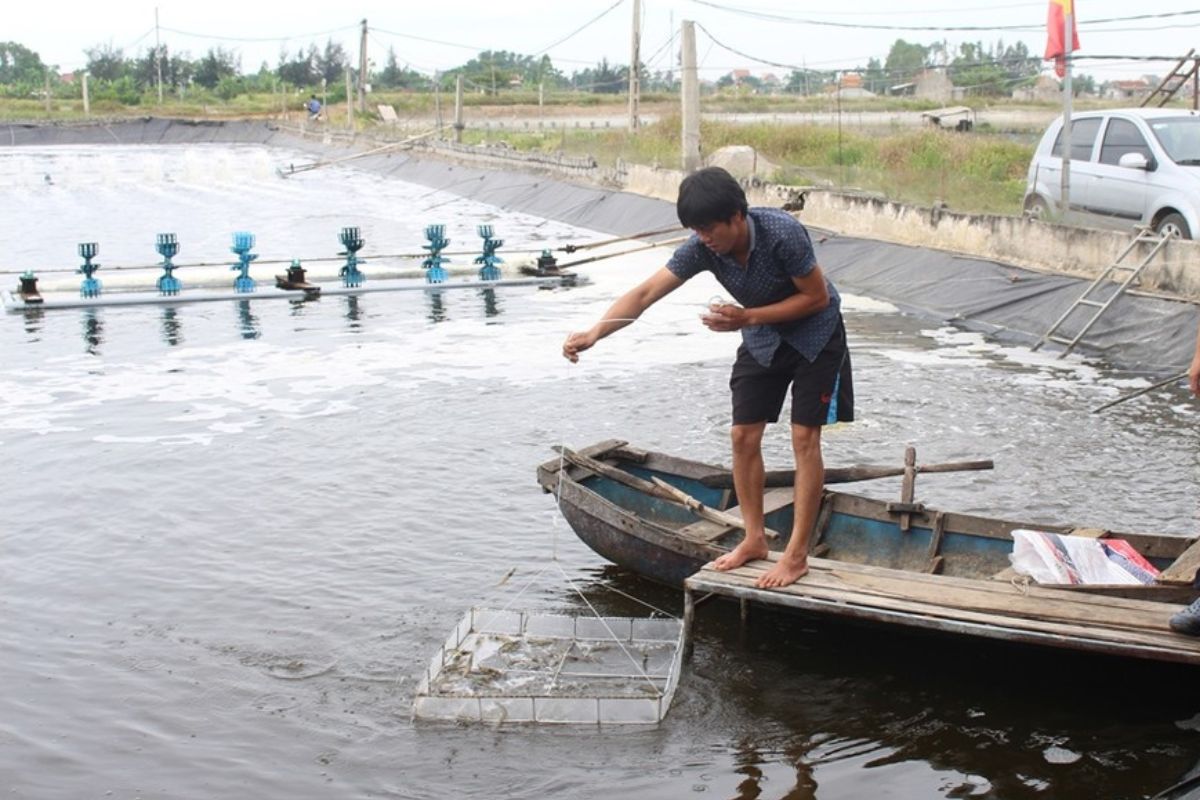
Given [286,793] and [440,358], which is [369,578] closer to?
[286,793]

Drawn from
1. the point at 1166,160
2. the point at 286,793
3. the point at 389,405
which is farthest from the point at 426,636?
the point at 1166,160

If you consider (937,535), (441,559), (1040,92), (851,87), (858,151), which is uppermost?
(851,87)

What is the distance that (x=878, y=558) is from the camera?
7750 mm

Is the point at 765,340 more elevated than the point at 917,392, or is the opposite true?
the point at 765,340

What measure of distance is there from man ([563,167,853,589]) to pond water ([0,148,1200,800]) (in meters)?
0.94

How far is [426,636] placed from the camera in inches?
297

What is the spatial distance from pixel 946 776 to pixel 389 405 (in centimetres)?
827

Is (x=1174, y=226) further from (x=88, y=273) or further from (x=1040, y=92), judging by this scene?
(x=1040, y=92)

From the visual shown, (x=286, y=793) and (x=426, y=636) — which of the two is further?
(x=426, y=636)

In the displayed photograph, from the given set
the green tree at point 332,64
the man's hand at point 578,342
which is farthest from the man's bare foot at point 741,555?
the green tree at point 332,64

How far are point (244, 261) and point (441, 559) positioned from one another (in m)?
13.0

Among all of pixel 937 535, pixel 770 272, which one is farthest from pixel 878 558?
pixel 770 272

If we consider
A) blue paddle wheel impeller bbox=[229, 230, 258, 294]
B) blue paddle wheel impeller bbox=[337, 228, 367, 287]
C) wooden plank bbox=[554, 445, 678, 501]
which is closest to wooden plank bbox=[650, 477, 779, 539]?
wooden plank bbox=[554, 445, 678, 501]

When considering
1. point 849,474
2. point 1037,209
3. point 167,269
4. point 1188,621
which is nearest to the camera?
point 1188,621
